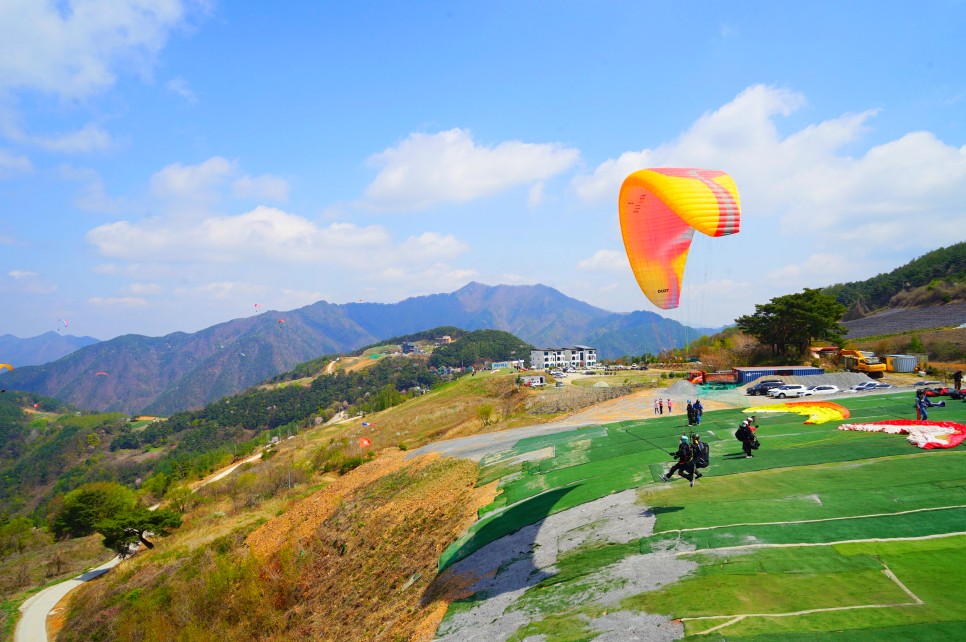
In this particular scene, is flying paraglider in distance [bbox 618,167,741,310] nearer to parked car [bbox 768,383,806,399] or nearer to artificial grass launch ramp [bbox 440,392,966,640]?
artificial grass launch ramp [bbox 440,392,966,640]

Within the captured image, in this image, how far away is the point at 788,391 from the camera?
30.6m

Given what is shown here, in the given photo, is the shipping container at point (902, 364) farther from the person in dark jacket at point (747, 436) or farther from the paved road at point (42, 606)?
the paved road at point (42, 606)

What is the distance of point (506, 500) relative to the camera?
707 inches

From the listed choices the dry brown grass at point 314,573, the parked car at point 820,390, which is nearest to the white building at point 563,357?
the parked car at point 820,390

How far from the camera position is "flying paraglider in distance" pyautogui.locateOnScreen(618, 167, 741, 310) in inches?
488

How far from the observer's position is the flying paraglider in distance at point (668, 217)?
1241 cm

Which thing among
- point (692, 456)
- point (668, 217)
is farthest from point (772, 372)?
point (692, 456)

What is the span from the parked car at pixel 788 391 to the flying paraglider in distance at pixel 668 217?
19448 millimetres

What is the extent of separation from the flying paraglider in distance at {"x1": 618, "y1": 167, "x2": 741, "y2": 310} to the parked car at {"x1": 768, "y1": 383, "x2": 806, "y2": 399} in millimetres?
19448

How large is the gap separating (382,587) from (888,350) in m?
58.4

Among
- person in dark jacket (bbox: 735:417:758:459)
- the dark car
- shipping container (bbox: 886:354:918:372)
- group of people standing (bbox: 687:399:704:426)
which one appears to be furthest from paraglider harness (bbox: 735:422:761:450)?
shipping container (bbox: 886:354:918:372)

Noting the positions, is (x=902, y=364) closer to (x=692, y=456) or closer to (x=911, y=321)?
(x=911, y=321)

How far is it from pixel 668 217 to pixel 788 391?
71.3 ft

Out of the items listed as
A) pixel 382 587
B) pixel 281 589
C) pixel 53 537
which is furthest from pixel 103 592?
pixel 53 537
